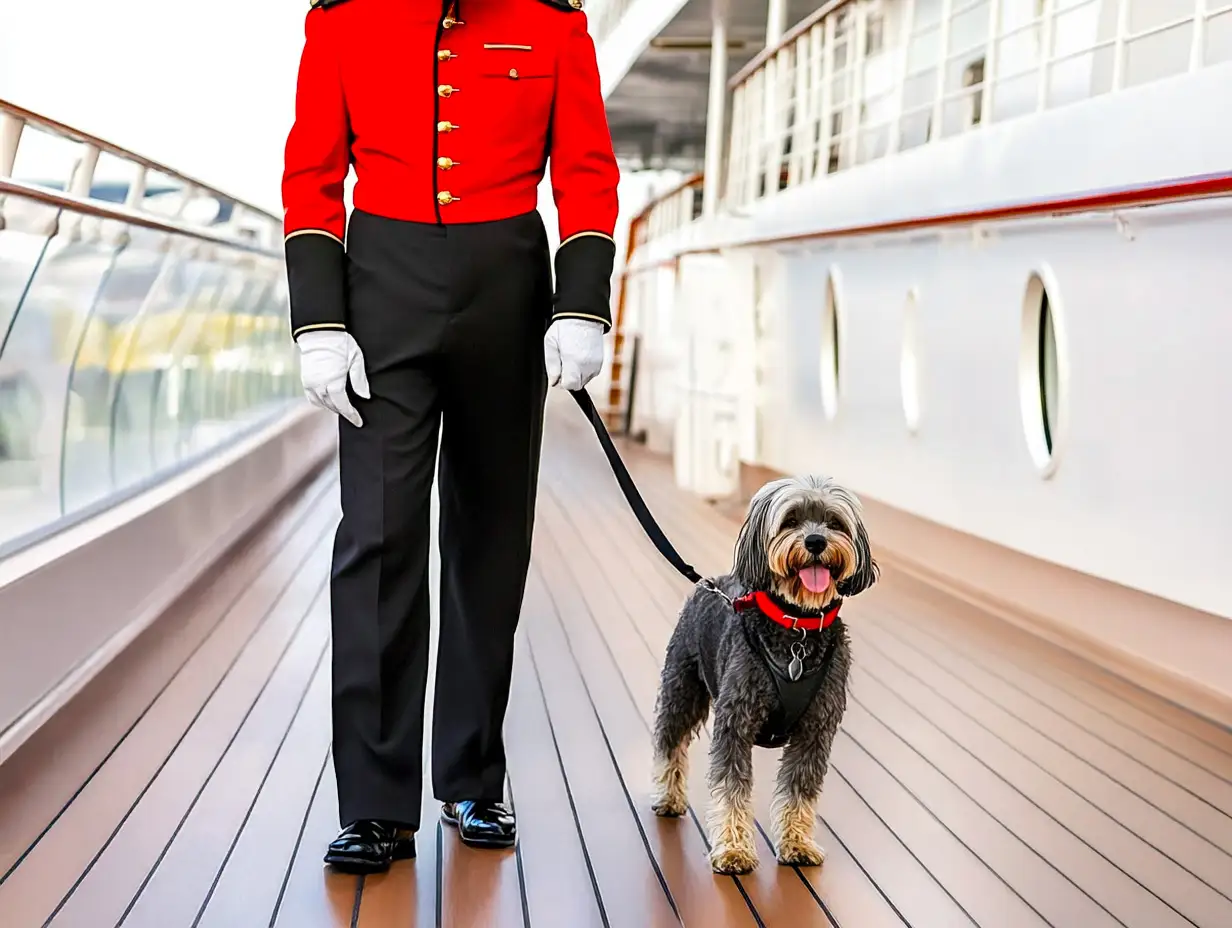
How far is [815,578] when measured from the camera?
234 centimetres

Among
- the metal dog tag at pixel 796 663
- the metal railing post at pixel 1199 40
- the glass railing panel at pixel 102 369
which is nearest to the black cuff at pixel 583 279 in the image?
the metal dog tag at pixel 796 663

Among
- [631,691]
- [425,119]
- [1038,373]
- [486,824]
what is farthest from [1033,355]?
[425,119]

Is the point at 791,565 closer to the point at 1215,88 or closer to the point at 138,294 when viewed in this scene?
the point at 1215,88

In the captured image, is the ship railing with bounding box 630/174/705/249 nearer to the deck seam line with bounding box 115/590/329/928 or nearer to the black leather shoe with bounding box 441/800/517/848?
the deck seam line with bounding box 115/590/329/928

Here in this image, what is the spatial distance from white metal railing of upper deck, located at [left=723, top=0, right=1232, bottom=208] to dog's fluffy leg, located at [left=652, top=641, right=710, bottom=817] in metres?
2.01

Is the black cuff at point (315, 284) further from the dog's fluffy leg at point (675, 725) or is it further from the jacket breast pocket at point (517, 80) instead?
the dog's fluffy leg at point (675, 725)

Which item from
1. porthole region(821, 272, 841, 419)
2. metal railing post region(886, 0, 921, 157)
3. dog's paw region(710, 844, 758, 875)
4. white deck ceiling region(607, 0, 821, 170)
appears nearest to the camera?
dog's paw region(710, 844, 758, 875)

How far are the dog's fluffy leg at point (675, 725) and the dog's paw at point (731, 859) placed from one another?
311mm

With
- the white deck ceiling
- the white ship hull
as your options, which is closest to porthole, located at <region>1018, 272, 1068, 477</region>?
the white ship hull

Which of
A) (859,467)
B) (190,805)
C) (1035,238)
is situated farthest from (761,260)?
(190,805)

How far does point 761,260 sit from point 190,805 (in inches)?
247

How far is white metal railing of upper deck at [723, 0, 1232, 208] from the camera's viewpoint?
5.10m

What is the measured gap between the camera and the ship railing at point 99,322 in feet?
10.0

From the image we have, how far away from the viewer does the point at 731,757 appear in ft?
8.20
